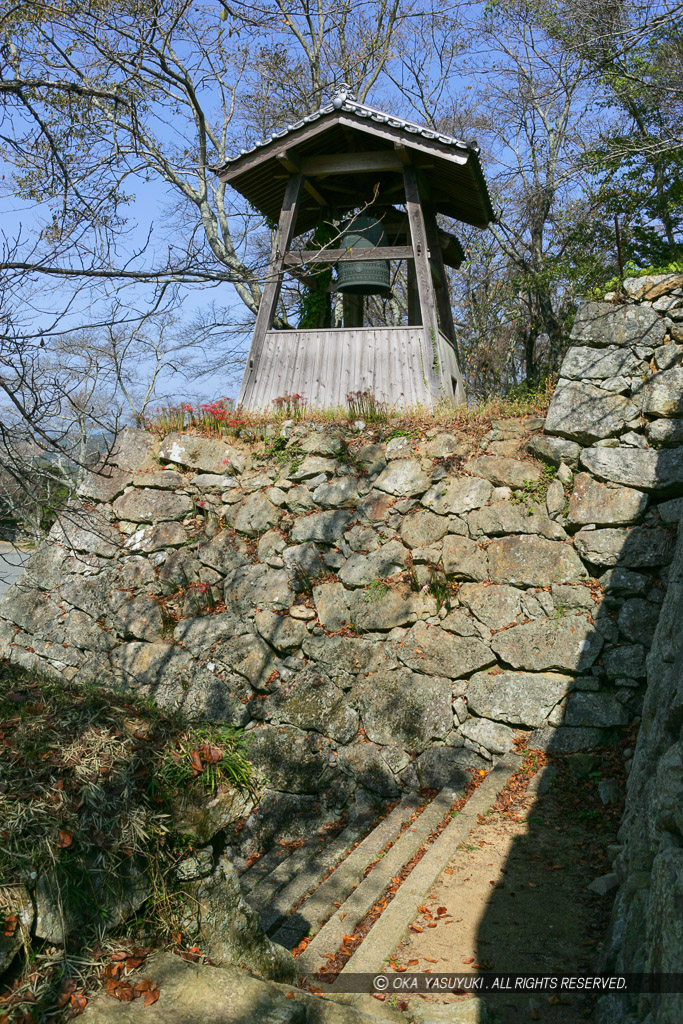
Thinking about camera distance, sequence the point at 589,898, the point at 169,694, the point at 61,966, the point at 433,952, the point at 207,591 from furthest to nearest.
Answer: the point at 207,591, the point at 169,694, the point at 589,898, the point at 433,952, the point at 61,966

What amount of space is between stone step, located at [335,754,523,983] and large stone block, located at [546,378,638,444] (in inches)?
120

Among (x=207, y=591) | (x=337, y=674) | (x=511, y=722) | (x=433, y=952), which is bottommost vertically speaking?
(x=433, y=952)

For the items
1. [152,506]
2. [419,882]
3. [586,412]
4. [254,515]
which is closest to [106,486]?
[152,506]

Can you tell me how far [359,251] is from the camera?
8.75m

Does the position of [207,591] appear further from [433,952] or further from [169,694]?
[433,952]

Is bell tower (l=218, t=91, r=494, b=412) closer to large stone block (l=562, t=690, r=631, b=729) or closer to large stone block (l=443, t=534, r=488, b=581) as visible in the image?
large stone block (l=443, t=534, r=488, b=581)

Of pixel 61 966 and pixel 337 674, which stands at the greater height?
Answer: pixel 337 674

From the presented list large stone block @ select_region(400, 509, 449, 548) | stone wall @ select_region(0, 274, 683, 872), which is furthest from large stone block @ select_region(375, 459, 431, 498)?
large stone block @ select_region(400, 509, 449, 548)

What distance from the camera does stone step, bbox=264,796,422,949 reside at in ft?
14.1

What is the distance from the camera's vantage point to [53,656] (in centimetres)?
840

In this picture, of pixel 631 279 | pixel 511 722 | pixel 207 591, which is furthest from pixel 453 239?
pixel 511 722

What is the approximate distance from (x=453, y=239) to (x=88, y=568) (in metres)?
6.68

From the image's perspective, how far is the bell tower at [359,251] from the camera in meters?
8.72

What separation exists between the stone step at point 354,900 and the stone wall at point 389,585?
94 centimetres
